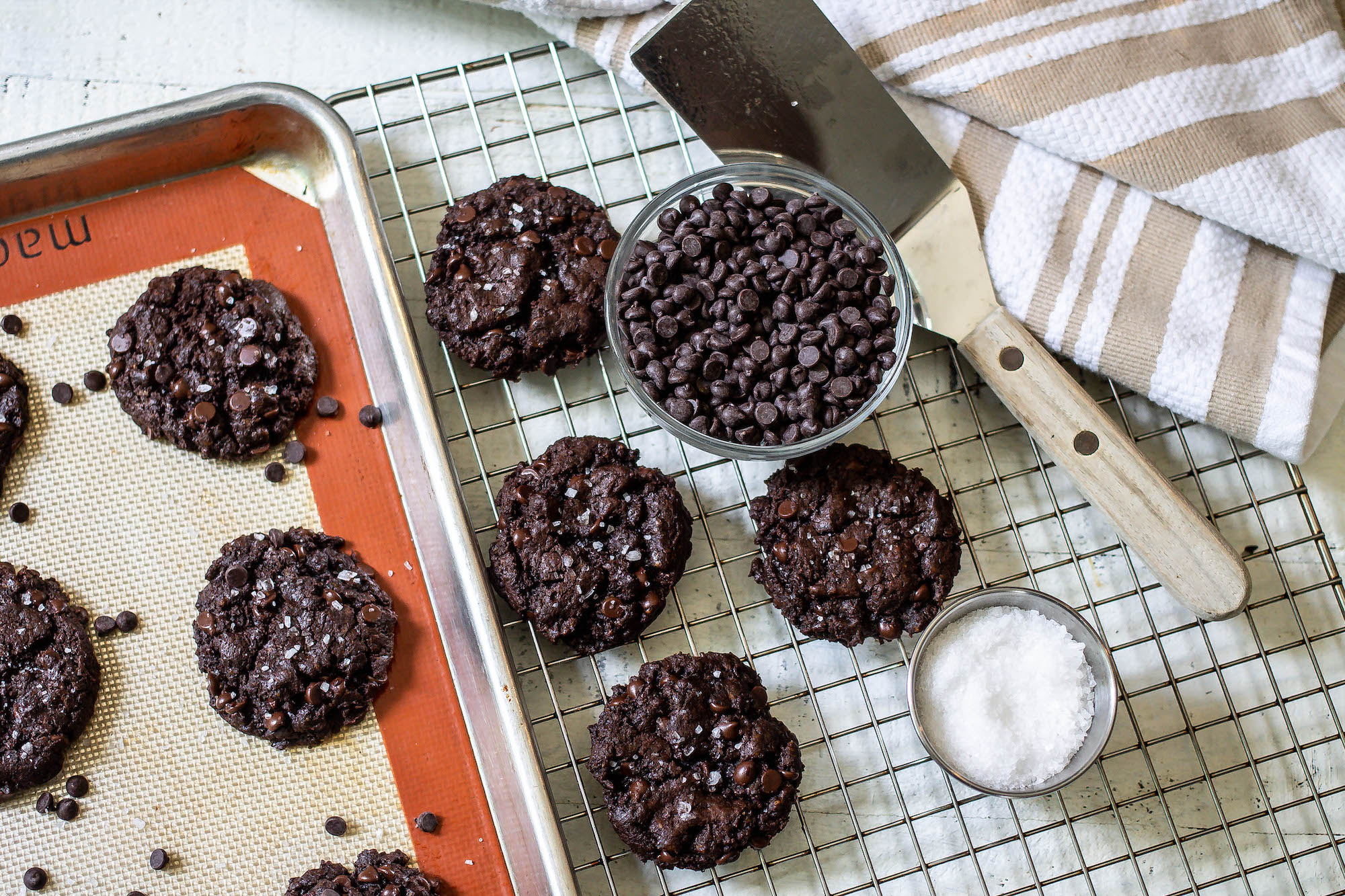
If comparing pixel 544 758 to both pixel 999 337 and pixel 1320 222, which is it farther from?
pixel 1320 222

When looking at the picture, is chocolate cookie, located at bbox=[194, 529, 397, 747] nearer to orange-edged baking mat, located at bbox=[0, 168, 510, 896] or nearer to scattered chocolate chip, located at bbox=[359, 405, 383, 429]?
orange-edged baking mat, located at bbox=[0, 168, 510, 896]

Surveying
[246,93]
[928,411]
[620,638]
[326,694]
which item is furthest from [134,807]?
[928,411]

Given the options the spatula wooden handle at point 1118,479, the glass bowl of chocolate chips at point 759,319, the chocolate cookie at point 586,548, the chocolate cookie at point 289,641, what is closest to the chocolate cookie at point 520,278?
the glass bowl of chocolate chips at point 759,319

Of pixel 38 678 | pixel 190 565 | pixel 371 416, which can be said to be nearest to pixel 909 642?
pixel 371 416

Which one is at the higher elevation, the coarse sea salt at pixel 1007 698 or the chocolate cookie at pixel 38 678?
the chocolate cookie at pixel 38 678

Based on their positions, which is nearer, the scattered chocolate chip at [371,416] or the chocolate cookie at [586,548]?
the chocolate cookie at [586,548]

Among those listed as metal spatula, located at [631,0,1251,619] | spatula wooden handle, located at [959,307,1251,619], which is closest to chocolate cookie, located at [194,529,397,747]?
metal spatula, located at [631,0,1251,619]

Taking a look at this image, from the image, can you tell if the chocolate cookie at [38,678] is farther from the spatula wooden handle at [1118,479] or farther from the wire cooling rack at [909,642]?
the spatula wooden handle at [1118,479]
